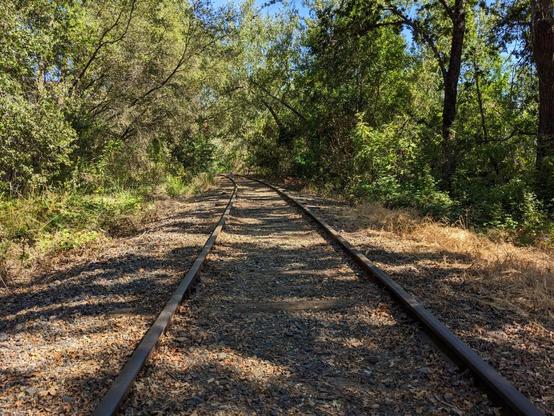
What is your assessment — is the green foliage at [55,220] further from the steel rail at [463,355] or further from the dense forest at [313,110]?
the steel rail at [463,355]

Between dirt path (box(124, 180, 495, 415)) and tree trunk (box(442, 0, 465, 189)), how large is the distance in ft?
28.7

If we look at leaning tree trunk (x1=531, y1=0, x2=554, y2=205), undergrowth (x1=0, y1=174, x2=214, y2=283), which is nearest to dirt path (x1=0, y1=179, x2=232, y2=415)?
undergrowth (x1=0, y1=174, x2=214, y2=283)

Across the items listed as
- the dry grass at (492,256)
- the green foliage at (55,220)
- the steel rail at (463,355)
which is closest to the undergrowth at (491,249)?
the dry grass at (492,256)

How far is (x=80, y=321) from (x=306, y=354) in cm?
241

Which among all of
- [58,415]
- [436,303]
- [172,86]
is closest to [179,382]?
[58,415]

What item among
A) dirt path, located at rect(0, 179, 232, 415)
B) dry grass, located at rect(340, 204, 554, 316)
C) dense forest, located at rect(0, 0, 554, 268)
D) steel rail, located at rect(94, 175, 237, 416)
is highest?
dense forest, located at rect(0, 0, 554, 268)

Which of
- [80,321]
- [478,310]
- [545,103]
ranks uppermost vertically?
[545,103]

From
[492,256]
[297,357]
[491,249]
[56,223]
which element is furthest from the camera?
[56,223]

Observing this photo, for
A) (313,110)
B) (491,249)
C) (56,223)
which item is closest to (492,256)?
(491,249)

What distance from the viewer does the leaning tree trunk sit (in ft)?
36.5

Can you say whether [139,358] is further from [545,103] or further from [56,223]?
[545,103]

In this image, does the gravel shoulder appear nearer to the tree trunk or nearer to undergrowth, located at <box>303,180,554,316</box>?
undergrowth, located at <box>303,180,554,316</box>

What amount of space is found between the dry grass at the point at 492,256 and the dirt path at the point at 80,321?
3.92 m

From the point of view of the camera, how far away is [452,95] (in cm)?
1478
